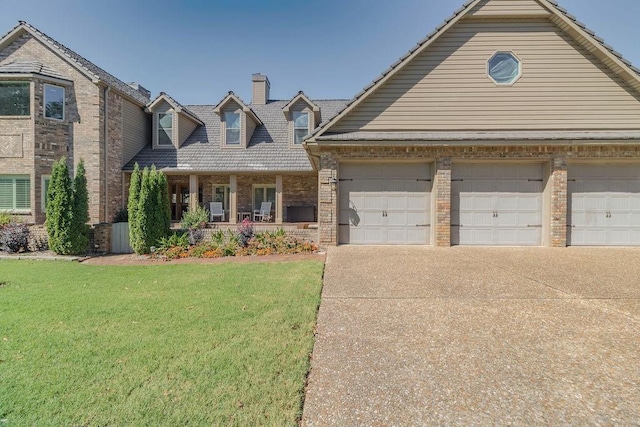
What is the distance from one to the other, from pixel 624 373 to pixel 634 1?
520 inches

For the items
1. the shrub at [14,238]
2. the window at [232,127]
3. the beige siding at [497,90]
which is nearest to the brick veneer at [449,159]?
the beige siding at [497,90]

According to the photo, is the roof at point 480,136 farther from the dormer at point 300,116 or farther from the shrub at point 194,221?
the dormer at point 300,116

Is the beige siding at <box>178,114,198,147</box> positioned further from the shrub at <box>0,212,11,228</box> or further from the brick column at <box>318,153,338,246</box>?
the brick column at <box>318,153,338,246</box>

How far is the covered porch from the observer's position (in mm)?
14320

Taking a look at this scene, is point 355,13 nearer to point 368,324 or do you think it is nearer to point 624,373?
point 368,324

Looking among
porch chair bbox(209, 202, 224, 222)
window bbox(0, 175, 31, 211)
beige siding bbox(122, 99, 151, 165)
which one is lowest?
porch chair bbox(209, 202, 224, 222)

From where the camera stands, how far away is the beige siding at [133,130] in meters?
14.1

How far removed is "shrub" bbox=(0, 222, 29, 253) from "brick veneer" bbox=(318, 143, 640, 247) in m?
10.1

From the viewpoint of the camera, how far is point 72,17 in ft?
38.1

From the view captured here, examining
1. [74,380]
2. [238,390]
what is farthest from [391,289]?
[74,380]

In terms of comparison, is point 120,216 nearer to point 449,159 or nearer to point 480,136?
point 449,159

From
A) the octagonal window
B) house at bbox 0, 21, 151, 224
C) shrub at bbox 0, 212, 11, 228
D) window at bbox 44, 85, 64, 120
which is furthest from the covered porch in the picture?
the octagonal window

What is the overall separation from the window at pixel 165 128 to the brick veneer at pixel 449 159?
9.68 metres

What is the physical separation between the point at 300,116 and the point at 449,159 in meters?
7.89
